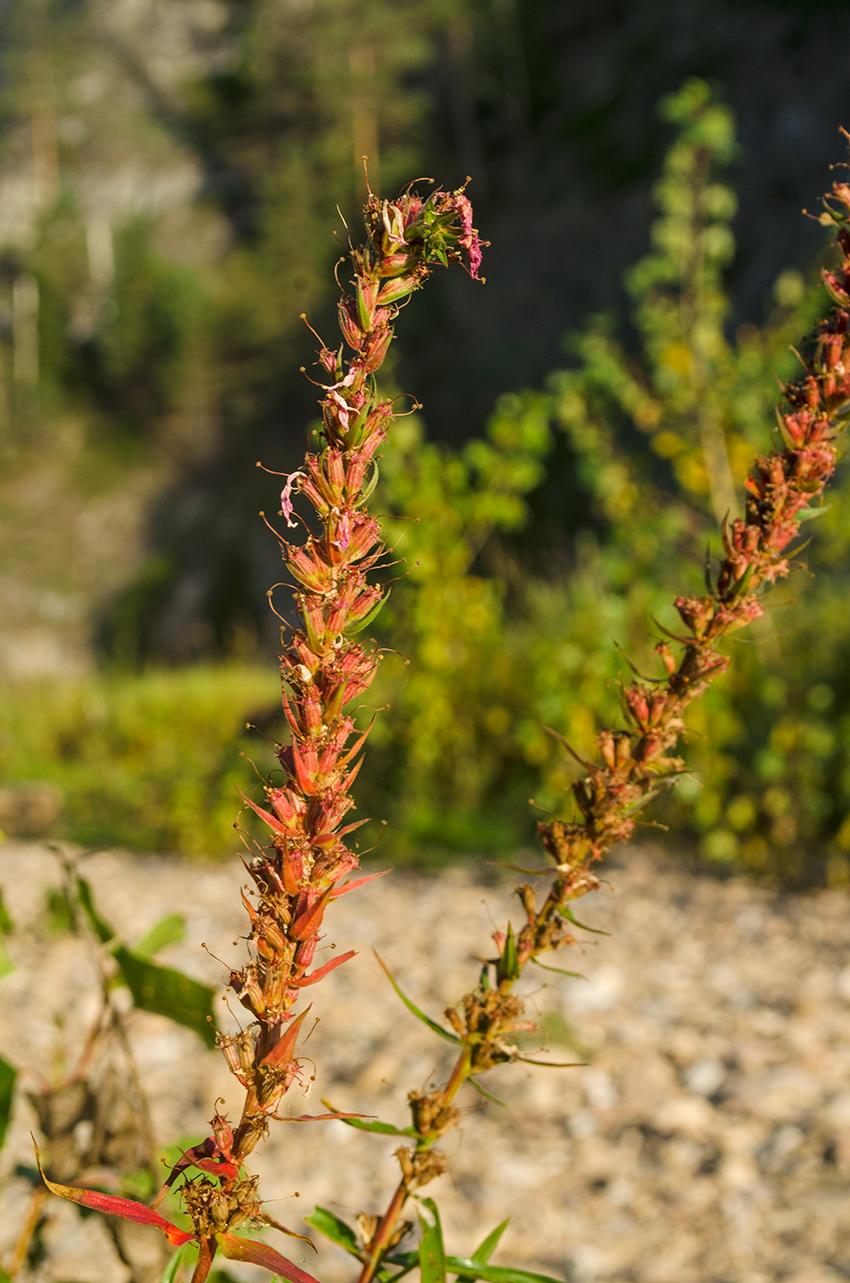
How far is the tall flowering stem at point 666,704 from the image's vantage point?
0.65 meters

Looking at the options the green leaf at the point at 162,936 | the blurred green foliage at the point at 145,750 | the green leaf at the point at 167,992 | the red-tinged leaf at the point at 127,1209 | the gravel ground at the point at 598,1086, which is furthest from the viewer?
the blurred green foliage at the point at 145,750

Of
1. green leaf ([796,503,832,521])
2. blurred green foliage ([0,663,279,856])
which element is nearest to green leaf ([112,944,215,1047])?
green leaf ([796,503,832,521])

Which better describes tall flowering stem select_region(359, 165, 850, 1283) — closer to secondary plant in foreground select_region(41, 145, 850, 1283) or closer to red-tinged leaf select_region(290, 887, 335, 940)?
secondary plant in foreground select_region(41, 145, 850, 1283)

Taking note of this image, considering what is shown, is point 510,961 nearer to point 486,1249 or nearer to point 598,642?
point 486,1249

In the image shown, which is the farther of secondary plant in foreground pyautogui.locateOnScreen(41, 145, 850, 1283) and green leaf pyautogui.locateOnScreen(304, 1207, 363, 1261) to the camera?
green leaf pyautogui.locateOnScreen(304, 1207, 363, 1261)

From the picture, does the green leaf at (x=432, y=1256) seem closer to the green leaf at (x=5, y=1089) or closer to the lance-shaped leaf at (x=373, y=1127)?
the lance-shaped leaf at (x=373, y=1127)

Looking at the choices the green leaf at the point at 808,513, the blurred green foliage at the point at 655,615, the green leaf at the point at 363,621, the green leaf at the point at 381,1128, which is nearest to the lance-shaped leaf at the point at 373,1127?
the green leaf at the point at 381,1128

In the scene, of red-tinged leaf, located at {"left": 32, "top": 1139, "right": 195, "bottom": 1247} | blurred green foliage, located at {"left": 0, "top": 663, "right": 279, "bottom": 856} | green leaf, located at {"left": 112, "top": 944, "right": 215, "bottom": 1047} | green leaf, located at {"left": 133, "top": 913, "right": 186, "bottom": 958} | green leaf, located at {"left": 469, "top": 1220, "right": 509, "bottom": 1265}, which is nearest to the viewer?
red-tinged leaf, located at {"left": 32, "top": 1139, "right": 195, "bottom": 1247}

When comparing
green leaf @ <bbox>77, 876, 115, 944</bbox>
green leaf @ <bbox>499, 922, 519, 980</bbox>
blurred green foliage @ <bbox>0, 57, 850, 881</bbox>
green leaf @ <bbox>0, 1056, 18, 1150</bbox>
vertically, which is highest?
blurred green foliage @ <bbox>0, 57, 850, 881</bbox>

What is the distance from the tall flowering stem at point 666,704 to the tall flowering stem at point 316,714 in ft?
0.48

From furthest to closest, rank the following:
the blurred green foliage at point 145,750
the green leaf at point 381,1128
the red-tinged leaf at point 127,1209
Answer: the blurred green foliage at point 145,750, the green leaf at point 381,1128, the red-tinged leaf at point 127,1209

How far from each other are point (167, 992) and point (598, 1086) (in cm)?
231

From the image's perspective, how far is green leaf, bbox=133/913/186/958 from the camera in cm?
118

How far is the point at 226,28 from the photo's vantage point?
4325cm
